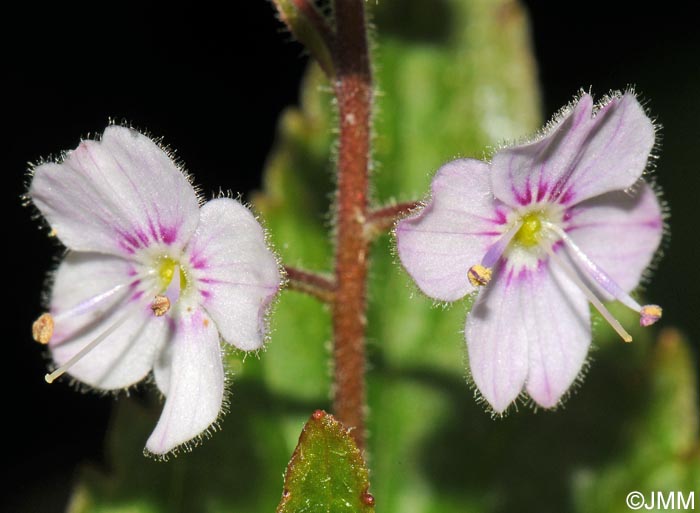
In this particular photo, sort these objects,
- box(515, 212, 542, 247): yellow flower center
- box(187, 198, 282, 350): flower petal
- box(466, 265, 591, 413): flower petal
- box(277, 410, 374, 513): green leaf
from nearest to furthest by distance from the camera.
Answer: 1. box(277, 410, 374, 513): green leaf
2. box(187, 198, 282, 350): flower petal
3. box(466, 265, 591, 413): flower petal
4. box(515, 212, 542, 247): yellow flower center

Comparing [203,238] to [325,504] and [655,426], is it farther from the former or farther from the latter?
[655,426]

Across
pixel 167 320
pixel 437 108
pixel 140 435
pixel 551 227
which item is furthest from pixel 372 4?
pixel 140 435

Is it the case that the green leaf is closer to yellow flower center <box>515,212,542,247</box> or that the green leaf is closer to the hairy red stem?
yellow flower center <box>515,212,542,247</box>

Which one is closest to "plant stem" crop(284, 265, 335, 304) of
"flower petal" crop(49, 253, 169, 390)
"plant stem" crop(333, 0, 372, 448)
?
"plant stem" crop(333, 0, 372, 448)

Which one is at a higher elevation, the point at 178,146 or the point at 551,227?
the point at 178,146

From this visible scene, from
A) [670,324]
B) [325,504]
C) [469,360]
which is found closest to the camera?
[325,504]

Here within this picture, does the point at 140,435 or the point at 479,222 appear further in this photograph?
the point at 140,435

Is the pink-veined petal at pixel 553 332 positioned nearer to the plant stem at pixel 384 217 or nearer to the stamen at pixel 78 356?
the plant stem at pixel 384 217

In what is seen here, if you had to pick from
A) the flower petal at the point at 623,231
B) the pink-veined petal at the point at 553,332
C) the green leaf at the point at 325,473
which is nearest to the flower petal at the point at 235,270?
the green leaf at the point at 325,473
